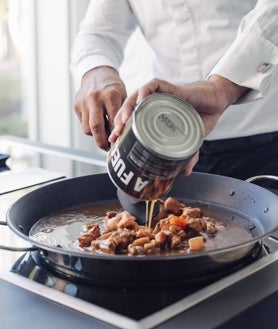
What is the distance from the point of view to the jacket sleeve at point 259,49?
3.35ft

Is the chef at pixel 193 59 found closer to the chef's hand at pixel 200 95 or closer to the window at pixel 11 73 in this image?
the chef's hand at pixel 200 95

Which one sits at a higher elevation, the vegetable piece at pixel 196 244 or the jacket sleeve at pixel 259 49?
the jacket sleeve at pixel 259 49

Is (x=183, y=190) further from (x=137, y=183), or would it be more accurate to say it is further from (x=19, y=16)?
(x=19, y=16)

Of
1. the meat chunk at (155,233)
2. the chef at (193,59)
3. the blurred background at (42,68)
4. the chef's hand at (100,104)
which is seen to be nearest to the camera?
the meat chunk at (155,233)

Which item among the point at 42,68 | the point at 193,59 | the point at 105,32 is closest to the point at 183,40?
the point at 193,59

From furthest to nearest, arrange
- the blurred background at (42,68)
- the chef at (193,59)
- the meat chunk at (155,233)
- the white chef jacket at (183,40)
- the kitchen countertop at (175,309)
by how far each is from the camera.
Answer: the blurred background at (42,68) → the white chef jacket at (183,40) → the chef at (193,59) → the meat chunk at (155,233) → the kitchen countertop at (175,309)

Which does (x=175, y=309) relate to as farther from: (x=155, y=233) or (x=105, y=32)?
(x=105, y=32)

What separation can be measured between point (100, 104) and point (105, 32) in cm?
39

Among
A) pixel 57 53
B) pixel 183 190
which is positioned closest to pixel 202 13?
pixel 183 190

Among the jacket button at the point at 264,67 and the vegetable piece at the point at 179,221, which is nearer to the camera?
the vegetable piece at the point at 179,221

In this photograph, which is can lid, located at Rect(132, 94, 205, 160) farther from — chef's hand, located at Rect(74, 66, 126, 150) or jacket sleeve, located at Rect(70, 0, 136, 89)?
jacket sleeve, located at Rect(70, 0, 136, 89)

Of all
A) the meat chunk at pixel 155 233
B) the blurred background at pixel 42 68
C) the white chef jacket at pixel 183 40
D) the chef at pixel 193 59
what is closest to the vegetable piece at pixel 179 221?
the meat chunk at pixel 155 233

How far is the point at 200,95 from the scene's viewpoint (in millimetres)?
938

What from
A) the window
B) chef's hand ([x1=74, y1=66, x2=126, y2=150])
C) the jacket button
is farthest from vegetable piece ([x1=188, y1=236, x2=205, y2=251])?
the window
